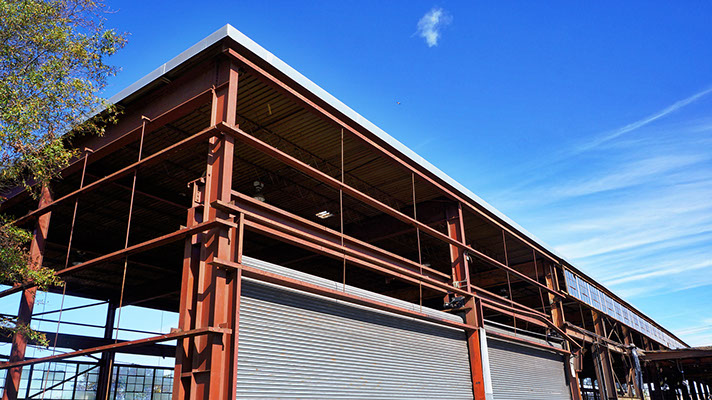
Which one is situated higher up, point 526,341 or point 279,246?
point 279,246

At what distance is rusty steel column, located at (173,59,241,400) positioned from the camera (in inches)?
375

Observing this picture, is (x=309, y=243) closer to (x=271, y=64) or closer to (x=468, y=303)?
(x=271, y=64)

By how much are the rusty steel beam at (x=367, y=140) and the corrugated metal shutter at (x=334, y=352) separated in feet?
16.7

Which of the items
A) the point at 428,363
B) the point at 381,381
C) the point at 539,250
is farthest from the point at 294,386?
the point at 539,250

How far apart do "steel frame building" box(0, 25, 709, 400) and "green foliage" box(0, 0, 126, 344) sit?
1126 mm

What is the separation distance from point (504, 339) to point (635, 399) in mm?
14684

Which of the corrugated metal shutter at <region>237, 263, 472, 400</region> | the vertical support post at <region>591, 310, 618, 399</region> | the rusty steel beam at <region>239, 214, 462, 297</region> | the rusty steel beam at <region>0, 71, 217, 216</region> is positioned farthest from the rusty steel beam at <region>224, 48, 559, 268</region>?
the vertical support post at <region>591, 310, 618, 399</region>

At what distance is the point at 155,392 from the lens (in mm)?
31562

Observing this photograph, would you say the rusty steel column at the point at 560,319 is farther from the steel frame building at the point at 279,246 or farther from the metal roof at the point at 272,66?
the metal roof at the point at 272,66

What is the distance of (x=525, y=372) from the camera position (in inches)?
810

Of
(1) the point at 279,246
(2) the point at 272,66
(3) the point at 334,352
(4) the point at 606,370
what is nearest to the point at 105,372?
(1) the point at 279,246

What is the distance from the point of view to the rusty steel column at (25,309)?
13617 millimetres

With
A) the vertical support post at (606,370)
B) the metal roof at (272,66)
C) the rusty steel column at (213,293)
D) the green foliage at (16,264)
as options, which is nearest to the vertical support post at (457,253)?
the metal roof at (272,66)

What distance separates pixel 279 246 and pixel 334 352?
12.6 meters
